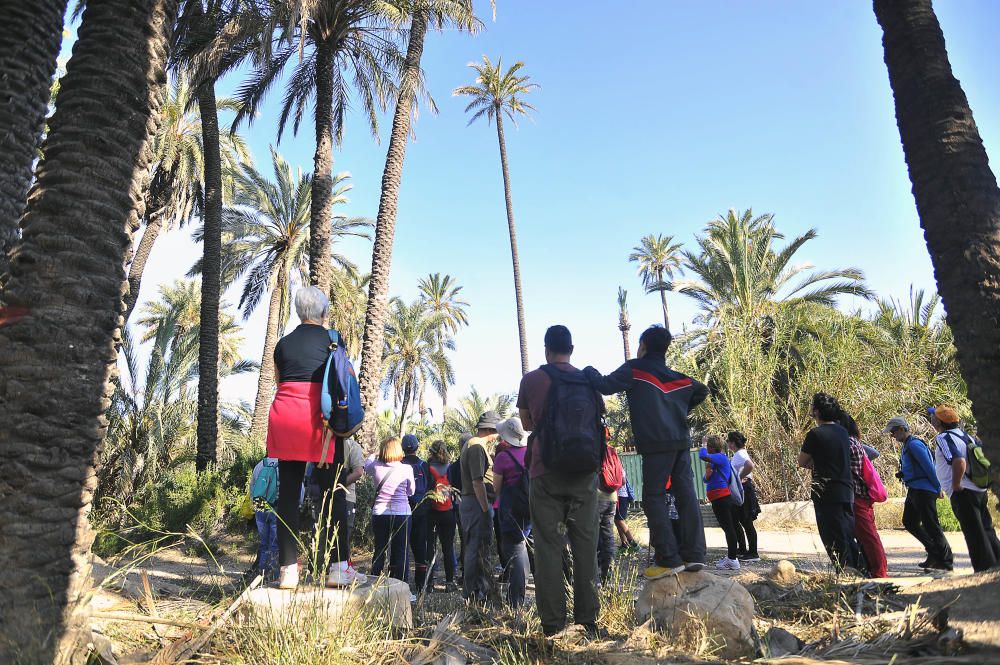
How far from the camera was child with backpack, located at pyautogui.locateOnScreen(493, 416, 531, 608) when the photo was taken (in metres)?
5.11

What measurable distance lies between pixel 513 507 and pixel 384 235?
10.2 metres

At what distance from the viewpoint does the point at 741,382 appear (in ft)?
51.2

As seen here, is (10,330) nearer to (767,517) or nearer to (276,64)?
(767,517)

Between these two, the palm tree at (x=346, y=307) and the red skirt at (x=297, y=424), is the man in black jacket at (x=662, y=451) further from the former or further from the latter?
the palm tree at (x=346, y=307)

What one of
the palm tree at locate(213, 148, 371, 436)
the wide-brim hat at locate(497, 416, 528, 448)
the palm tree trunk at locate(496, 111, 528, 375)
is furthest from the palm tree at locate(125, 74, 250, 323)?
the wide-brim hat at locate(497, 416, 528, 448)

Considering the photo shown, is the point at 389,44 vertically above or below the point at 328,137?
above

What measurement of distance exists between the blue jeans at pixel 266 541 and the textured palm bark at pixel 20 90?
3544 mm

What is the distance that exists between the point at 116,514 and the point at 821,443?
12789mm

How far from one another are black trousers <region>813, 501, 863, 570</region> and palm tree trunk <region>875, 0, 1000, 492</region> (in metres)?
2.25

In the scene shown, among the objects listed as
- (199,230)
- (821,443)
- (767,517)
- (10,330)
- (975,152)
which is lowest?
(767,517)

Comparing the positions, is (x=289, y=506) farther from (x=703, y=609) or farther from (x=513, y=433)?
(x=513, y=433)

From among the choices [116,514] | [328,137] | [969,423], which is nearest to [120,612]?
[116,514]

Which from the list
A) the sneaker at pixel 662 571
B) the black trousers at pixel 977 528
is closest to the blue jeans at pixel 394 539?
the sneaker at pixel 662 571

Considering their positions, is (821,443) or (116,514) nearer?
(821,443)
